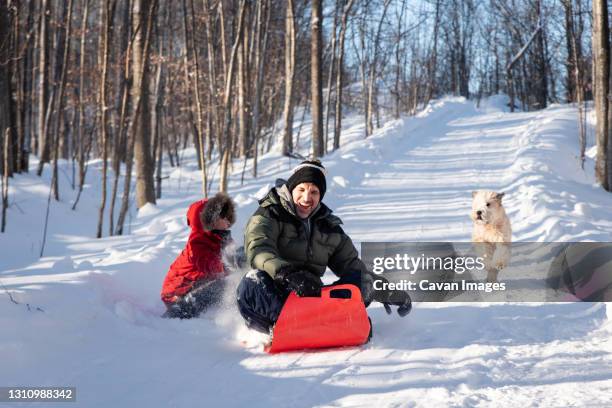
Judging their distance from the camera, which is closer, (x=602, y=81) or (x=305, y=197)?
(x=305, y=197)

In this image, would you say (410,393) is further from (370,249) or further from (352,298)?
(370,249)

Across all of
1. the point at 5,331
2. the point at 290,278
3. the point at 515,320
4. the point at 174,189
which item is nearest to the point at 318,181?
the point at 290,278

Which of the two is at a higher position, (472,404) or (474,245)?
(474,245)

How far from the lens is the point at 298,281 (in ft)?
11.4

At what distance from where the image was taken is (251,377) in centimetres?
319

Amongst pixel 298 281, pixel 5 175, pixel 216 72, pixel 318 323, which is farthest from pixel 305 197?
pixel 216 72

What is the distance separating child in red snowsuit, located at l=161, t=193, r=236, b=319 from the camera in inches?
173

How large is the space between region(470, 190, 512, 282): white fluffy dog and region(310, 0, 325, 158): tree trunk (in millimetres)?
9701

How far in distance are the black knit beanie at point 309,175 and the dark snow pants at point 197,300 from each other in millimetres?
1053

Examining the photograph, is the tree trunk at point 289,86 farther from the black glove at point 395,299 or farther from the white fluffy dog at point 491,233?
the black glove at point 395,299

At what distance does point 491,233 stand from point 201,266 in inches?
106

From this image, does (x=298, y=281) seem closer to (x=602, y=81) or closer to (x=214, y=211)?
(x=214, y=211)

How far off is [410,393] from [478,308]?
1.80m

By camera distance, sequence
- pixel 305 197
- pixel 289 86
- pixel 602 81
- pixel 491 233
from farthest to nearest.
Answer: pixel 289 86, pixel 602 81, pixel 491 233, pixel 305 197
